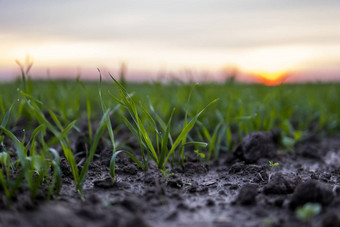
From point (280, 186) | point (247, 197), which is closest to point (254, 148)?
point (280, 186)

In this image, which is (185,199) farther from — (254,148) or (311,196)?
(254,148)

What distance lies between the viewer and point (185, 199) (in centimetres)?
154

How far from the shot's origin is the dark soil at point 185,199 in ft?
4.09

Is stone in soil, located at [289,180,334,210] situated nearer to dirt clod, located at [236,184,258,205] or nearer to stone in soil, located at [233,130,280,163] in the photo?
dirt clod, located at [236,184,258,205]

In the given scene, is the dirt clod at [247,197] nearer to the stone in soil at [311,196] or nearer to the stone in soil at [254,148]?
the stone in soil at [311,196]

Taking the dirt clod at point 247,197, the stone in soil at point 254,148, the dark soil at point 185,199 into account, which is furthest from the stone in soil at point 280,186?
the stone in soil at point 254,148

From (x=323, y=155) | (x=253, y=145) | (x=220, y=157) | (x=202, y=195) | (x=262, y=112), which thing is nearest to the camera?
(x=202, y=195)

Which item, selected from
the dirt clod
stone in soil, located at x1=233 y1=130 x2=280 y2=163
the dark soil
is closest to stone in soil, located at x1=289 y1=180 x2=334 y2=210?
the dark soil

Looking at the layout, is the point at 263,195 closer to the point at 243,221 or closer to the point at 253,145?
the point at 243,221

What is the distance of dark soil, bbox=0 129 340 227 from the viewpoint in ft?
4.09

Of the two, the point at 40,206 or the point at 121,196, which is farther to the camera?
the point at 121,196

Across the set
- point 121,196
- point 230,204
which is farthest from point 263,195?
point 121,196

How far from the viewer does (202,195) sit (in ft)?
5.30

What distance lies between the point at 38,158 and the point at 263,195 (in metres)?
1.02
